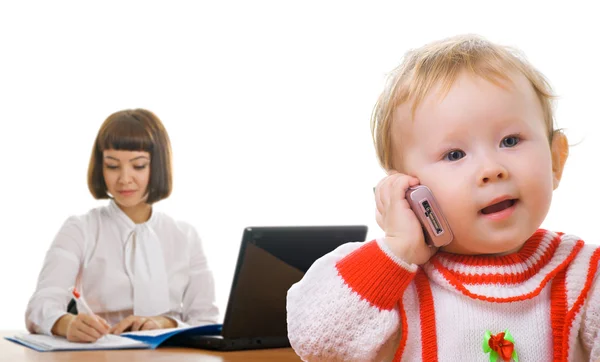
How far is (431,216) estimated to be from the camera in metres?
1.05

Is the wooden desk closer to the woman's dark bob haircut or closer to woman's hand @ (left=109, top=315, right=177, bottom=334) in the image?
woman's hand @ (left=109, top=315, right=177, bottom=334)

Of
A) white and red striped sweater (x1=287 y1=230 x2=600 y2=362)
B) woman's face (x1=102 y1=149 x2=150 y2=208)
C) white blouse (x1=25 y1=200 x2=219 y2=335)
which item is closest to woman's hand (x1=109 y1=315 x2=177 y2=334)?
white blouse (x1=25 y1=200 x2=219 y2=335)

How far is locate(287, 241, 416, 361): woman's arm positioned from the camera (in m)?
1.04

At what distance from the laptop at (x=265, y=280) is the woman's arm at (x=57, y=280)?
22.1 inches

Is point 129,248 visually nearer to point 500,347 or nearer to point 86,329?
point 86,329

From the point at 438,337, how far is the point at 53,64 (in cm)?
342

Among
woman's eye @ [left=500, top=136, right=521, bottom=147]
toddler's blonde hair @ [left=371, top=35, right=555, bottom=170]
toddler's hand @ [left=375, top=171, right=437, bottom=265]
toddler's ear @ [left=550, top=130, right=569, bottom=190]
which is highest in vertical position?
toddler's blonde hair @ [left=371, top=35, right=555, bottom=170]

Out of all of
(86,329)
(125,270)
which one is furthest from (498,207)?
(125,270)

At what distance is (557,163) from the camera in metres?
1.14

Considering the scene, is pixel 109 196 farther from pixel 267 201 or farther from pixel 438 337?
pixel 438 337

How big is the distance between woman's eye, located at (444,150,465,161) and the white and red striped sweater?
0.14 metres

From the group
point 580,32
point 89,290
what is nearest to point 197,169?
point 89,290

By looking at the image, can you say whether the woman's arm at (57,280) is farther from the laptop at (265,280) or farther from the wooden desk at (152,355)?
the laptop at (265,280)

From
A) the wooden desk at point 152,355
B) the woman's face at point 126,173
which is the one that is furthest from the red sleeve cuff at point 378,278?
the woman's face at point 126,173
